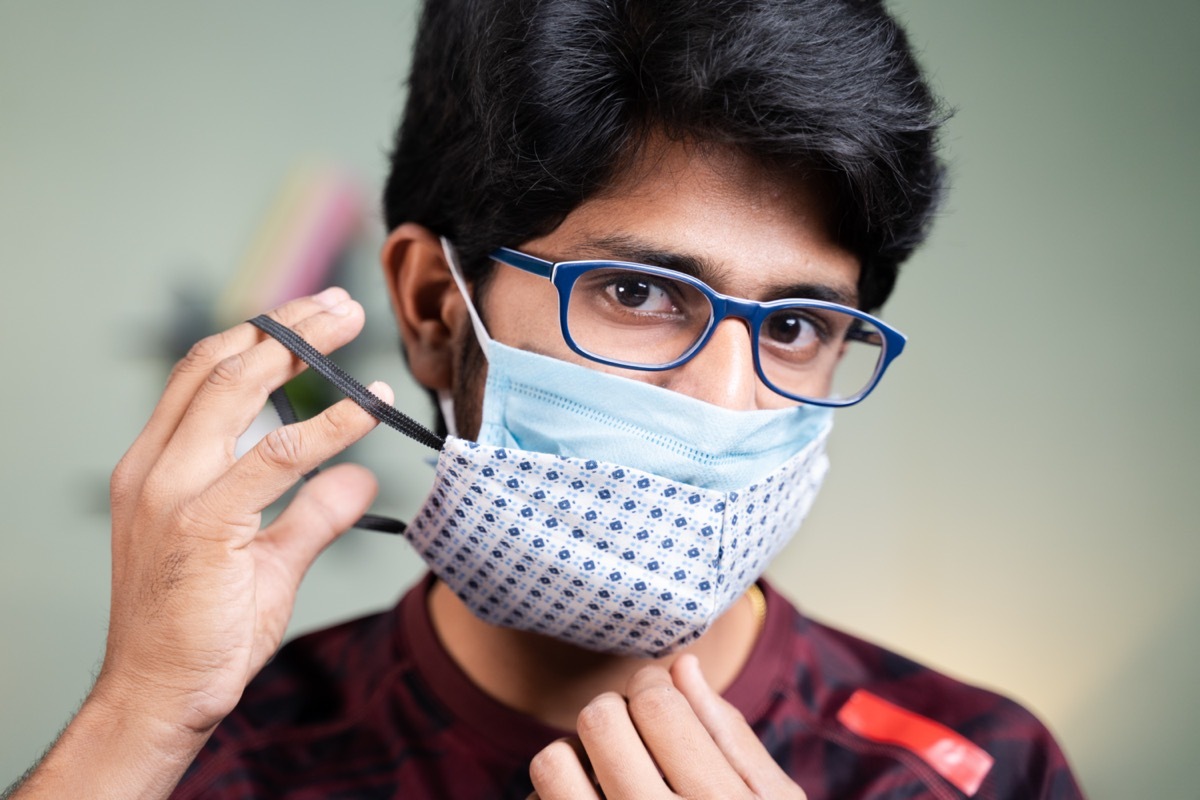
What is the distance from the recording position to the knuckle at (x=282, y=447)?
1.23 meters

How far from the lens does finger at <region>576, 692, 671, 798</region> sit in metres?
1.19

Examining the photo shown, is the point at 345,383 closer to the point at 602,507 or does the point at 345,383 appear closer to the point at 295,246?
the point at 602,507

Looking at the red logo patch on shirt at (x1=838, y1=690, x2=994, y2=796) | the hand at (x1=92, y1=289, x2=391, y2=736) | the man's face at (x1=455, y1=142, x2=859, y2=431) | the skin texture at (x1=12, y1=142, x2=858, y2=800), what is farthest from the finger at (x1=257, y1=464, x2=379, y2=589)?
the red logo patch on shirt at (x1=838, y1=690, x2=994, y2=796)

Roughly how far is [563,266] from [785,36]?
42 cm

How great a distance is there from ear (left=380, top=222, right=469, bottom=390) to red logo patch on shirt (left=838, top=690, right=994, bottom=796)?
836mm

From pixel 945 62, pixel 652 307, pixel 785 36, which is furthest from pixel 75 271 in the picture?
pixel 945 62

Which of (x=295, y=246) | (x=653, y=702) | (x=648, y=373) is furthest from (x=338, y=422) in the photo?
(x=295, y=246)

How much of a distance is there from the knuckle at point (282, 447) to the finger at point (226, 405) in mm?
79

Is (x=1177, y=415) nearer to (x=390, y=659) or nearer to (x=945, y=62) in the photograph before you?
(x=945, y=62)

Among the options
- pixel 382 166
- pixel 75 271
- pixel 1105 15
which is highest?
pixel 1105 15

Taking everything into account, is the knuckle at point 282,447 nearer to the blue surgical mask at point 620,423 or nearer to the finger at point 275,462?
the finger at point 275,462

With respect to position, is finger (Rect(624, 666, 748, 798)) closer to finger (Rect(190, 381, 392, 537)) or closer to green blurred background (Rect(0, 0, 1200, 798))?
finger (Rect(190, 381, 392, 537))

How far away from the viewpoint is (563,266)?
1.36 metres

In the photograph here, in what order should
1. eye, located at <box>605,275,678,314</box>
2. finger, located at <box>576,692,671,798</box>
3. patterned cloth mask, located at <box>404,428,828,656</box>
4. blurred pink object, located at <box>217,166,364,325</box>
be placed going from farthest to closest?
1. blurred pink object, located at <box>217,166,364,325</box>
2. eye, located at <box>605,275,678,314</box>
3. patterned cloth mask, located at <box>404,428,828,656</box>
4. finger, located at <box>576,692,671,798</box>
